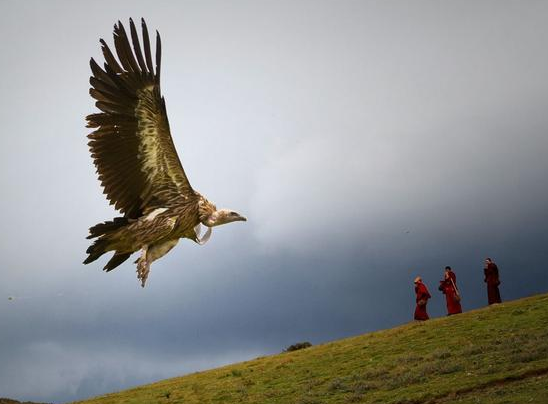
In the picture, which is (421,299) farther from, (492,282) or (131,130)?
(131,130)

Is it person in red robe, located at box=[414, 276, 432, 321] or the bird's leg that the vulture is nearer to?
the bird's leg

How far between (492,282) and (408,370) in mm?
8130

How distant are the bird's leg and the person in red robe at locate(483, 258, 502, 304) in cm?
2193

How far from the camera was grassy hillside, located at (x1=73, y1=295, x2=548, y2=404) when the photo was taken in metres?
18.3

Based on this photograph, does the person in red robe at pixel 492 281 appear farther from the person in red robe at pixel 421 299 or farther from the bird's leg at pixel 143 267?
the bird's leg at pixel 143 267

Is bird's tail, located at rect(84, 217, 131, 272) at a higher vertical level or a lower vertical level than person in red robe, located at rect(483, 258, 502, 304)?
lower

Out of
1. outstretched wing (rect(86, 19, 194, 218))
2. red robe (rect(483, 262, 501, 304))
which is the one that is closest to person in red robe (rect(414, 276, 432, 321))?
red robe (rect(483, 262, 501, 304))

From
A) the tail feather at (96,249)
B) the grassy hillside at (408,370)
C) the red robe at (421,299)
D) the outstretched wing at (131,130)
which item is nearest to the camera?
the tail feather at (96,249)

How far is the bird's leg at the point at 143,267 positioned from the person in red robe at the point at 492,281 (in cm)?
2193

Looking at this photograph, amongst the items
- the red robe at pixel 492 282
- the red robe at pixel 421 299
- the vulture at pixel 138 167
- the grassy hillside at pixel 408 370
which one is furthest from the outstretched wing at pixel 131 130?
the red robe at pixel 492 282

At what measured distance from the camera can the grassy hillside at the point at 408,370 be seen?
1828cm

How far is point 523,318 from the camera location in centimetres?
2491

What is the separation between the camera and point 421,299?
1100 inches

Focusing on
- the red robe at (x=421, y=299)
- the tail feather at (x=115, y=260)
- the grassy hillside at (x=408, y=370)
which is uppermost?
the red robe at (x=421, y=299)
